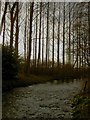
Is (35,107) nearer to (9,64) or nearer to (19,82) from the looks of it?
(9,64)

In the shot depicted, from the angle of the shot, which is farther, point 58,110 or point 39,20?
point 39,20

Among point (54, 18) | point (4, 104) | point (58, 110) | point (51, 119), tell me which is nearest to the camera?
point (51, 119)

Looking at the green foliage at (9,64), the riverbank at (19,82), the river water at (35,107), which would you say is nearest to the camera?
the river water at (35,107)

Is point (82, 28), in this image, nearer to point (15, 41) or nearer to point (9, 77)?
point (9, 77)

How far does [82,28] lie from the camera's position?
1498 centimetres

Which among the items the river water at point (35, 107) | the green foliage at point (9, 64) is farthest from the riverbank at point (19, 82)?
the river water at point (35, 107)

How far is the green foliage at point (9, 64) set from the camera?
1944cm

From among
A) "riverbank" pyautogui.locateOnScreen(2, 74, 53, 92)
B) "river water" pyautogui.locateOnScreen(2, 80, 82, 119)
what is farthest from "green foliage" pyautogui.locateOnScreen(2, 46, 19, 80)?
"river water" pyautogui.locateOnScreen(2, 80, 82, 119)

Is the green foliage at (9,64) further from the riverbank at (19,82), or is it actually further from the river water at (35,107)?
the river water at (35,107)

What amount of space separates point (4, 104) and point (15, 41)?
15003mm

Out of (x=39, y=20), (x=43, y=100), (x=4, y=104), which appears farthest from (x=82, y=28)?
(x=39, y=20)

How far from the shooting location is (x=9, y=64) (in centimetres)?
1983

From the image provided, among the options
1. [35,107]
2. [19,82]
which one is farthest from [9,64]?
[35,107]

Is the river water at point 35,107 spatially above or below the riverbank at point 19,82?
below
